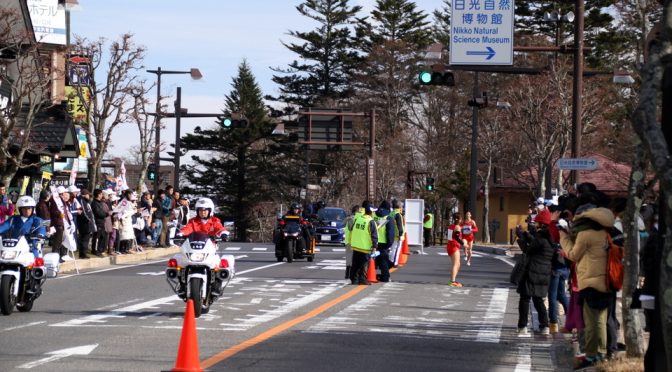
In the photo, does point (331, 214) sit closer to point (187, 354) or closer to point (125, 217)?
point (125, 217)

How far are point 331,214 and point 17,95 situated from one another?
20.3m

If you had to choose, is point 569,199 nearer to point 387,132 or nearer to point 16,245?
point 16,245

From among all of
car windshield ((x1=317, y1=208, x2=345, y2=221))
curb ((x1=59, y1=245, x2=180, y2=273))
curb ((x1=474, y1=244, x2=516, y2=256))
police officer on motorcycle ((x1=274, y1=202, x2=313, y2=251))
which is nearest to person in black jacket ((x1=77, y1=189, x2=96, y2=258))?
curb ((x1=59, y1=245, x2=180, y2=273))

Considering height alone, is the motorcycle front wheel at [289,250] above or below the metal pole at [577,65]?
below

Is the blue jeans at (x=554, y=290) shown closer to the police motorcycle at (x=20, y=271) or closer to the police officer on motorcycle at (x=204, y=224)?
the police officer on motorcycle at (x=204, y=224)

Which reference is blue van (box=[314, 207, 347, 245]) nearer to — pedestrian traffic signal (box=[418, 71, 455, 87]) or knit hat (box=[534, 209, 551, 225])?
pedestrian traffic signal (box=[418, 71, 455, 87])

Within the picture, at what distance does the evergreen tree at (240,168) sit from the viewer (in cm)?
8400

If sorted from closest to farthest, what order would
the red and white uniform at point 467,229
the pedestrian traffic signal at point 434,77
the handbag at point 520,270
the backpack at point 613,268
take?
1. the backpack at point 613,268
2. the handbag at point 520,270
3. the pedestrian traffic signal at point 434,77
4. the red and white uniform at point 467,229

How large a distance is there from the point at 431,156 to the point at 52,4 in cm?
3053

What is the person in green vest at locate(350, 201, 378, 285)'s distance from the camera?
23953 millimetres

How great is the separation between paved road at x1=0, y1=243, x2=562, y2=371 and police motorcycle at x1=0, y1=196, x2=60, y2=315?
1.00 feet

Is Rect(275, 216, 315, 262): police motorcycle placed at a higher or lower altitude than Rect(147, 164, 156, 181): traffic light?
lower

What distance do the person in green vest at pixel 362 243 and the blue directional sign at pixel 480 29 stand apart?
22.9ft

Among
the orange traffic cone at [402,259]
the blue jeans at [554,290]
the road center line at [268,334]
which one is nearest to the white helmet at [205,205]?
the road center line at [268,334]
